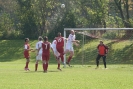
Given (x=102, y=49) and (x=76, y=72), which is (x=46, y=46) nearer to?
(x=76, y=72)

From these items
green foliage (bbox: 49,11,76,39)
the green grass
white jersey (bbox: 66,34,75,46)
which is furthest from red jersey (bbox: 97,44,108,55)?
green foliage (bbox: 49,11,76,39)

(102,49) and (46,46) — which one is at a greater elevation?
(46,46)

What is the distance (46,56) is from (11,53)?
28.1m

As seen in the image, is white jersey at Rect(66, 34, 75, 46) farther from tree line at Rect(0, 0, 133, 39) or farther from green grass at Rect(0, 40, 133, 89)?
tree line at Rect(0, 0, 133, 39)

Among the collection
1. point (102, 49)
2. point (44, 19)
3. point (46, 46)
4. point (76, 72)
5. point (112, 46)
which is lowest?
point (76, 72)

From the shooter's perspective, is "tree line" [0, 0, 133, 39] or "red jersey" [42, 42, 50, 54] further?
"tree line" [0, 0, 133, 39]

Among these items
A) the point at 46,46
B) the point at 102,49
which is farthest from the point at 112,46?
the point at 46,46

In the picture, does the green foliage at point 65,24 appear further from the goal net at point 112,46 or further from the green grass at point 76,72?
the goal net at point 112,46

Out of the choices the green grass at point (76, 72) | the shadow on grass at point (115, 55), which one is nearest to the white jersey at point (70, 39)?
the green grass at point (76, 72)

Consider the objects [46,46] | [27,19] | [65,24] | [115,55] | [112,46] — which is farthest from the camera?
[27,19]

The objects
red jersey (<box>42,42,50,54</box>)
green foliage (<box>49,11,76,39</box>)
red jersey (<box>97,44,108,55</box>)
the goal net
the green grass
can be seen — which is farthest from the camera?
green foliage (<box>49,11,76,39</box>)

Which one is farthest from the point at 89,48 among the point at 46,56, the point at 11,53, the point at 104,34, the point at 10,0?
the point at 10,0

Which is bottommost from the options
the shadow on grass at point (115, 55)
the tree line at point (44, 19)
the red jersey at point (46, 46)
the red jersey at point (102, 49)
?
the shadow on grass at point (115, 55)

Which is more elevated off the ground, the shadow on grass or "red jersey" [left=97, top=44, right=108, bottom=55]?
"red jersey" [left=97, top=44, right=108, bottom=55]
